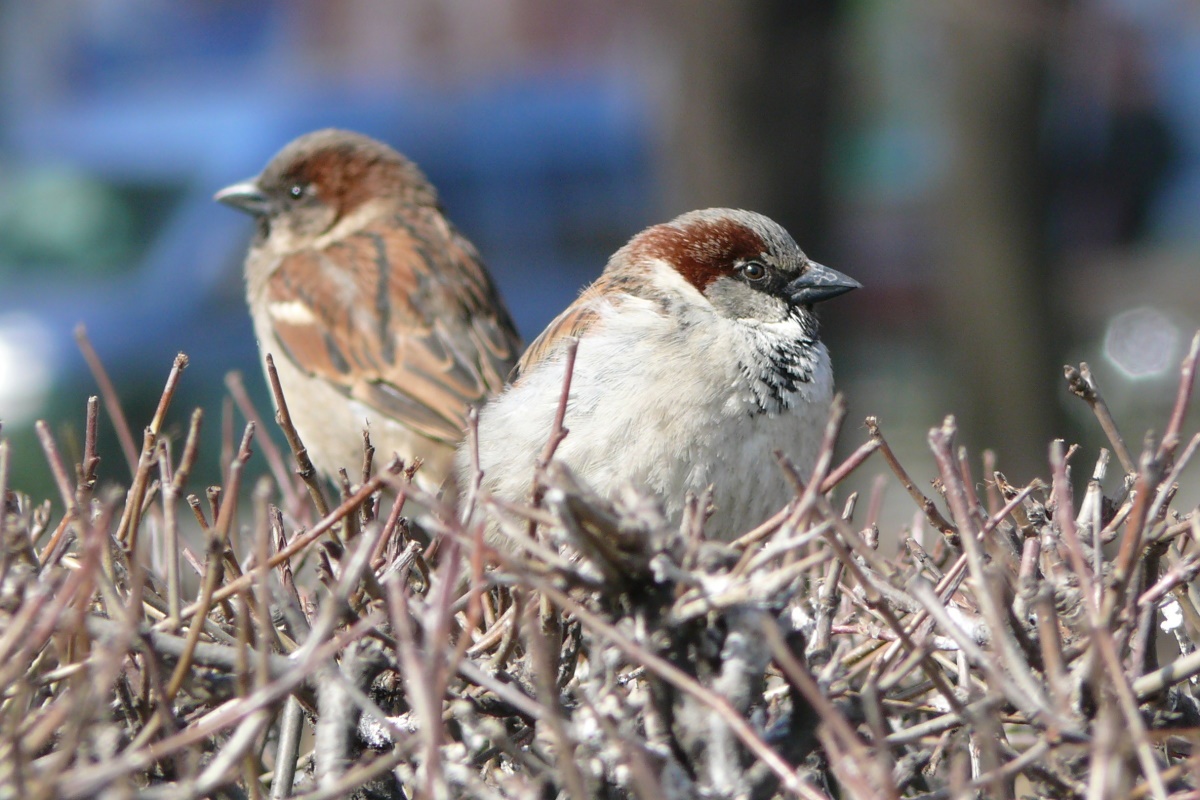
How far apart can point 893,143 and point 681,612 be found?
9.54 m

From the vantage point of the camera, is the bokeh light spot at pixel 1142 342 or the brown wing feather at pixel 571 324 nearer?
the brown wing feather at pixel 571 324

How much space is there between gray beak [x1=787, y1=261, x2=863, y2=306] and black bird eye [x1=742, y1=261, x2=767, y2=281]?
0.05 meters

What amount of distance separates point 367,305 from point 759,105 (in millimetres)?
1984

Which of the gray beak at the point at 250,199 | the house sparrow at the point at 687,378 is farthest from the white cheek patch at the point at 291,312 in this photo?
the house sparrow at the point at 687,378

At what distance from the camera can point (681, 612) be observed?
3.90ft

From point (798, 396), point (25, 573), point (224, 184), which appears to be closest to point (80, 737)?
point (25, 573)

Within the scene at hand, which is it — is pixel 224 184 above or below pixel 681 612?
below

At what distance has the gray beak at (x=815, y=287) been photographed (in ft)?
8.38

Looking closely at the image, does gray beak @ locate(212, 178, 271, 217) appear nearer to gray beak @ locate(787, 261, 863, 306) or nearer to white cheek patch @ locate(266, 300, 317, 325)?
white cheek patch @ locate(266, 300, 317, 325)

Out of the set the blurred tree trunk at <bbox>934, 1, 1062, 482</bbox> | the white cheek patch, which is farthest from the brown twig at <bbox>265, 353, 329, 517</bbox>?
the blurred tree trunk at <bbox>934, 1, 1062, 482</bbox>

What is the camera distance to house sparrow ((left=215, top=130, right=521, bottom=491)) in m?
3.29

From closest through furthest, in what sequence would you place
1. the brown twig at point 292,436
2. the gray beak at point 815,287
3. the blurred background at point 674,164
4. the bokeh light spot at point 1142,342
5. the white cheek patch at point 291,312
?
the brown twig at point 292,436
the gray beak at point 815,287
the white cheek patch at point 291,312
the blurred background at point 674,164
the bokeh light spot at point 1142,342

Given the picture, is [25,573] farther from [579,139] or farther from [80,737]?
[579,139]

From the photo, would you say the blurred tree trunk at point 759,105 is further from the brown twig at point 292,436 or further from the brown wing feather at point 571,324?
the brown twig at point 292,436
